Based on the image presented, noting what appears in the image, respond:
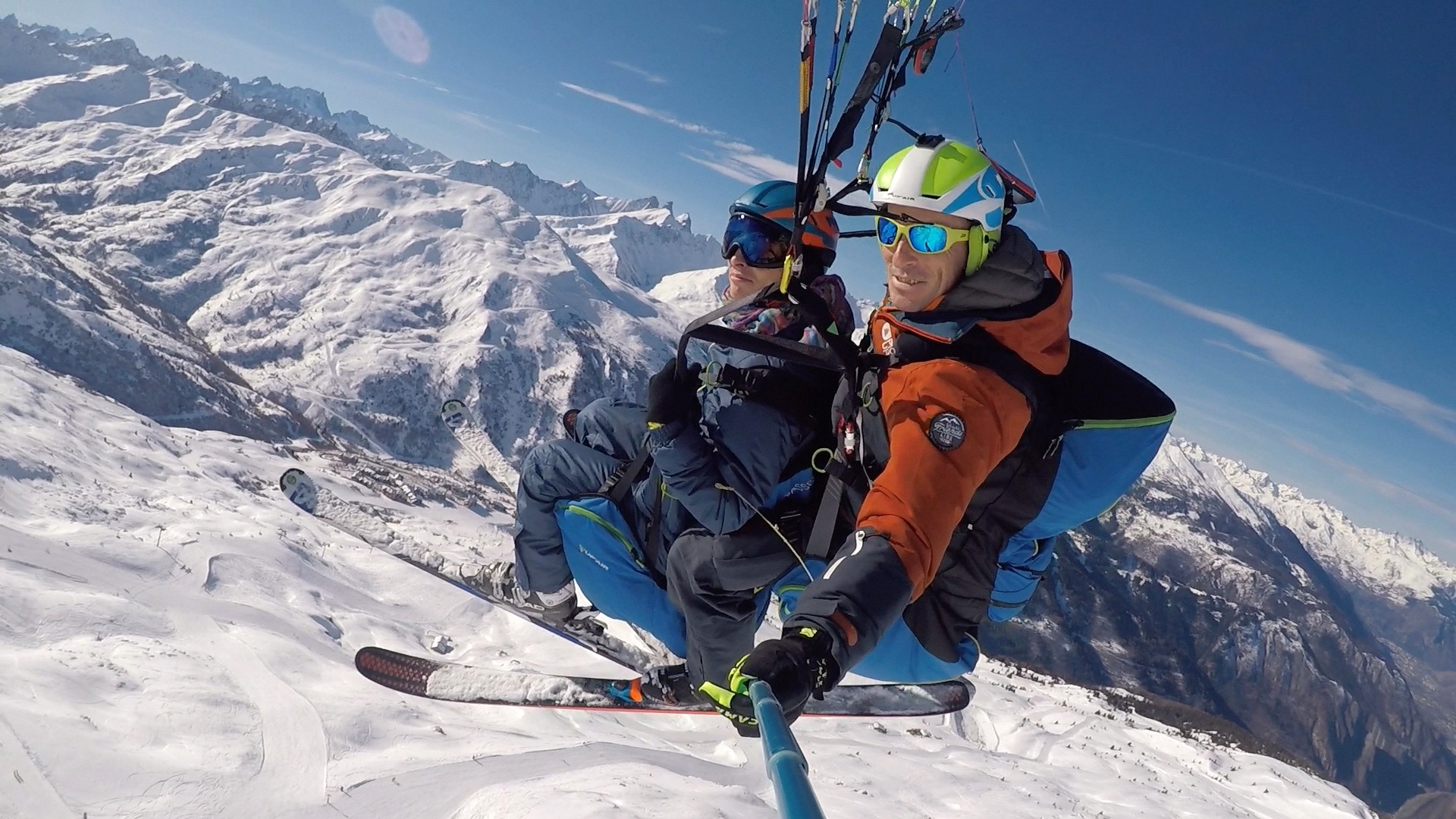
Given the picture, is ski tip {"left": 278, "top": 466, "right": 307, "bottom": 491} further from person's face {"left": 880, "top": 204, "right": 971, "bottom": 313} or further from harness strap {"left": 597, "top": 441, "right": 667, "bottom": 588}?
person's face {"left": 880, "top": 204, "right": 971, "bottom": 313}

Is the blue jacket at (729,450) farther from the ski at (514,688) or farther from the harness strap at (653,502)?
the ski at (514,688)

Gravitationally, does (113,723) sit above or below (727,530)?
below

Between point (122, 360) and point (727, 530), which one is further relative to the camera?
point (122, 360)

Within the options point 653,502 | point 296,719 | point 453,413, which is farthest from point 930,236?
point 453,413

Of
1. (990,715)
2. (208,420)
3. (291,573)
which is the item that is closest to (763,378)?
(291,573)

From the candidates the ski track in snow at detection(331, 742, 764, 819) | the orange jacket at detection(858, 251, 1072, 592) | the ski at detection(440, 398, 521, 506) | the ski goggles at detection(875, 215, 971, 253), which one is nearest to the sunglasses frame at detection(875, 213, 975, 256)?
the ski goggles at detection(875, 215, 971, 253)

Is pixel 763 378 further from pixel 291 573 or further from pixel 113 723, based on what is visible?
pixel 291 573

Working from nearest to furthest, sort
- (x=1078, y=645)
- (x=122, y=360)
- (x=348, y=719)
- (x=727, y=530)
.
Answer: (x=727, y=530) < (x=348, y=719) < (x=122, y=360) < (x=1078, y=645)

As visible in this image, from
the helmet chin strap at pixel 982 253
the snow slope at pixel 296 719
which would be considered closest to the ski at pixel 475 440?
the snow slope at pixel 296 719
